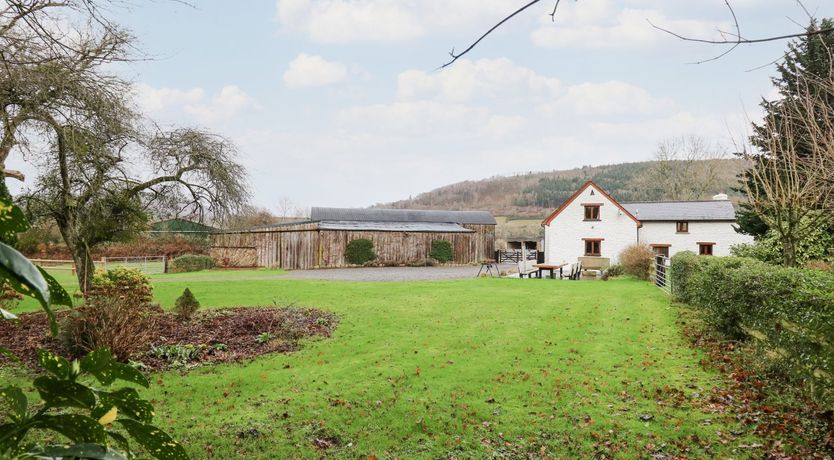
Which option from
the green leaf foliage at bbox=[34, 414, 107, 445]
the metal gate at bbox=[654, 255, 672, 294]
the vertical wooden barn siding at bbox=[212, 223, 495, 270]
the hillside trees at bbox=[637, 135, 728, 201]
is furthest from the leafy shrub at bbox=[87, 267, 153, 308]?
the hillside trees at bbox=[637, 135, 728, 201]

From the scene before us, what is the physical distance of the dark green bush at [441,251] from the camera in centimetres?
3609

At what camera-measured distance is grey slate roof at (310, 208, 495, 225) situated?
40.5 metres

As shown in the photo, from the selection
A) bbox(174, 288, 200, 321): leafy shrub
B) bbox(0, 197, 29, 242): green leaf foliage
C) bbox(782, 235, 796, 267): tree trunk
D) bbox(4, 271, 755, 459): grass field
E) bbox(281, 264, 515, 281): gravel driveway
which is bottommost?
bbox(4, 271, 755, 459): grass field

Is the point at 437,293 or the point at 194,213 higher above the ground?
the point at 194,213

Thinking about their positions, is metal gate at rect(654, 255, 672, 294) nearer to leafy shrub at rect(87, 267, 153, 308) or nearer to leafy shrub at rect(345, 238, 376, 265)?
leafy shrub at rect(87, 267, 153, 308)

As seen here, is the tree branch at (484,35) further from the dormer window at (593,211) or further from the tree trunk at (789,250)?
the dormer window at (593,211)

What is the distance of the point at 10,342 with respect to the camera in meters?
9.65

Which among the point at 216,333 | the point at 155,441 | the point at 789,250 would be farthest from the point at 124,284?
the point at 789,250

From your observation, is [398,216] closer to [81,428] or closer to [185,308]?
[185,308]

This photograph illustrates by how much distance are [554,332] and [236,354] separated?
6728mm

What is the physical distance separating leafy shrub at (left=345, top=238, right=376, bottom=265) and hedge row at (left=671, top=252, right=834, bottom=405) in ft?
80.1

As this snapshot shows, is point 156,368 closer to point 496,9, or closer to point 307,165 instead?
point 496,9

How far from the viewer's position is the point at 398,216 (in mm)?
43562

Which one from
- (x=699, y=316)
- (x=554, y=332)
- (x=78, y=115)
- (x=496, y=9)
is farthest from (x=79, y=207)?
(x=699, y=316)
